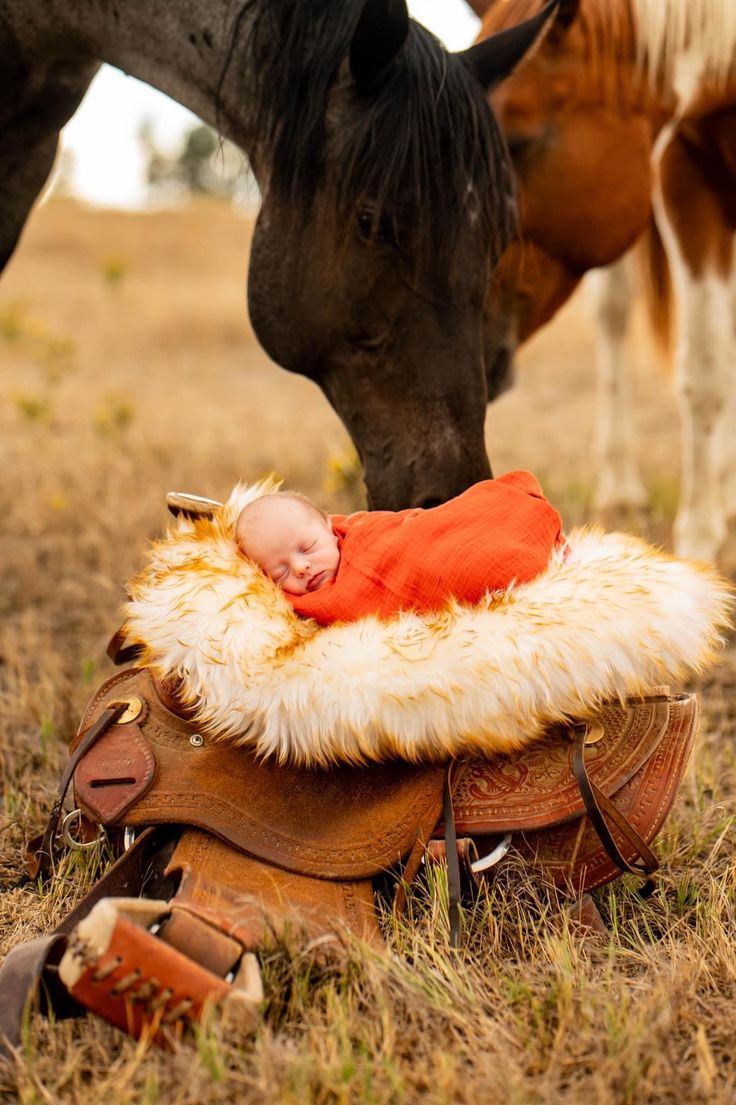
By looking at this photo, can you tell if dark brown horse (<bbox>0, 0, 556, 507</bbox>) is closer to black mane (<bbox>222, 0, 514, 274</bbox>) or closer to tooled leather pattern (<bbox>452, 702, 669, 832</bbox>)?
black mane (<bbox>222, 0, 514, 274</bbox>)

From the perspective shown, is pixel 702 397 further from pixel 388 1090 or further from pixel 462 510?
pixel 388 1090

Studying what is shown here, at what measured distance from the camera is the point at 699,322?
3926 millimetres

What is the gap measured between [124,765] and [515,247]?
2.15 meters

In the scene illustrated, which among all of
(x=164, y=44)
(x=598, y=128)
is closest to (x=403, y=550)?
(x=164, y=44)

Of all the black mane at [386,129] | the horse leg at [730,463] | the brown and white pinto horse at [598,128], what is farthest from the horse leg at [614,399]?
the black mane at [386,129]

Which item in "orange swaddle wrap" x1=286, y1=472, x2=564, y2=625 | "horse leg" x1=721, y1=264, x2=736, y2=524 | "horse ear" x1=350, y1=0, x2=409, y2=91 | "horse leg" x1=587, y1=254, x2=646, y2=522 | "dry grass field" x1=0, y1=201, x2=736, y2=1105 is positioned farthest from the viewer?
"horse leg" x1=587, y1=254, x2=646, y2=522

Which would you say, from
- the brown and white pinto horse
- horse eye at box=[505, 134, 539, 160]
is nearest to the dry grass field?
the brown and white pinto horse

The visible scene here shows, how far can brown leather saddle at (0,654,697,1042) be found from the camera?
64.0 inches

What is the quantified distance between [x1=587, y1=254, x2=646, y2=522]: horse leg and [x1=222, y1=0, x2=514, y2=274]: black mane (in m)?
2.71

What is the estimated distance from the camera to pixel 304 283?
231 centimetres

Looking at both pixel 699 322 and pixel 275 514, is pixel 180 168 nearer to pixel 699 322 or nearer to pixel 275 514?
pixel 699 322

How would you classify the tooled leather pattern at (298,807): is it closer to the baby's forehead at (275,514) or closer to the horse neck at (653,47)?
the baby's forehead at (275,514)

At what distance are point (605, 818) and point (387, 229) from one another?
1.26 m

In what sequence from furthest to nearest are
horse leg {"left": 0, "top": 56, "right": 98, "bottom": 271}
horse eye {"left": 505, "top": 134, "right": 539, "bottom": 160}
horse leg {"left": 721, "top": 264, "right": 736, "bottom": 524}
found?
horse leg {"left": 721, "top": 264, "right": 736, "bottom": 524}
horse eye {"left": 505, "top": 134, "right": 539, "bottom": 160}
horse leg {"left": 0, "top": 56, "right": 98, "bottom": 271}
